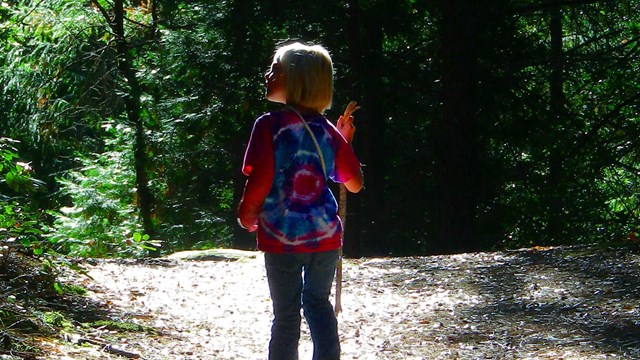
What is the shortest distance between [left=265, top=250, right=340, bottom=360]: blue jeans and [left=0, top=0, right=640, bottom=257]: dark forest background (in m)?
6.58

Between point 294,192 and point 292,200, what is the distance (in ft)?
0.12

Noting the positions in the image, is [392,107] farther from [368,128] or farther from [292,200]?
[292,200]

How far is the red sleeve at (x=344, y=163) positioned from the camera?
401 centimetres

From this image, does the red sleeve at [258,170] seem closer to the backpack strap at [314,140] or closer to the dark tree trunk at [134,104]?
the backpack strap at [314,140]

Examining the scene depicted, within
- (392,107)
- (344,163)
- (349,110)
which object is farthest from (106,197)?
(344,163)

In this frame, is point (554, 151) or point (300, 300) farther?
point (554, 151)

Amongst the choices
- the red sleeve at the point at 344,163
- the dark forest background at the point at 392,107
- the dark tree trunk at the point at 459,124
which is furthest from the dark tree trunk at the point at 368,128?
the red sleeve at the point at 344,163

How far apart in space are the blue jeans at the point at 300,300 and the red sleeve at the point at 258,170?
0.24 metres

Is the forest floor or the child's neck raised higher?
the child's neck

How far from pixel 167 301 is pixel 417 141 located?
9.59 meters

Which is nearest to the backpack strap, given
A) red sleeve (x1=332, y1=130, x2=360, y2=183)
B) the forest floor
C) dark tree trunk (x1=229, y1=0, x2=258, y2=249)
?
red sleeve (x1=332, y1=130, x2=360, y2=183)

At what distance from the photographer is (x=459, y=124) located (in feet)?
40.8

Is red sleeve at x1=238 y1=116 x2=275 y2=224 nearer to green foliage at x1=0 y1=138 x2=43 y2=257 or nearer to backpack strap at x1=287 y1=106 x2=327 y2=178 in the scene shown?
backpack strap at x1=287 y1=106 x2=327 y2=178

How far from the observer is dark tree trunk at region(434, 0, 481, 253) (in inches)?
485
